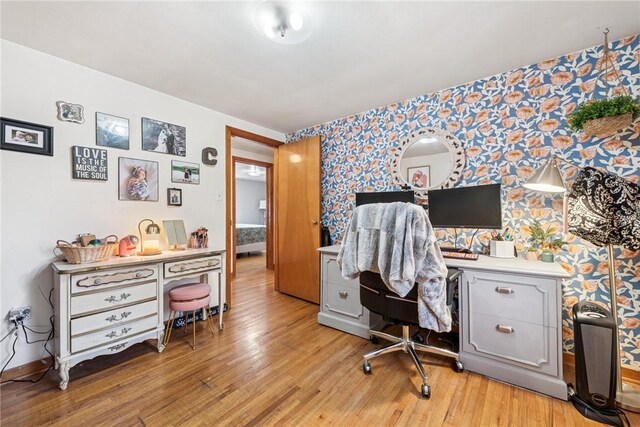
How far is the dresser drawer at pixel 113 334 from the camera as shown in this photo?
1.70 meters

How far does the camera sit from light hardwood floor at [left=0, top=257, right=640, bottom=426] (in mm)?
1452

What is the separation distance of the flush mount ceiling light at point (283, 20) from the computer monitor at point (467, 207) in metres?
1.69

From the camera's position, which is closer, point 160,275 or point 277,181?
point 160,275

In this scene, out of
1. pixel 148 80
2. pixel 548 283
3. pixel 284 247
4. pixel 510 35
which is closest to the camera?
pixel 548 283

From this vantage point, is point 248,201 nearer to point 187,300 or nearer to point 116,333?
point 187,300

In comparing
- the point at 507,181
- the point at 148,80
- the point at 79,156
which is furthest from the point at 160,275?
the point at 507,181

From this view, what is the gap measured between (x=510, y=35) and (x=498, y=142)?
2.62ft

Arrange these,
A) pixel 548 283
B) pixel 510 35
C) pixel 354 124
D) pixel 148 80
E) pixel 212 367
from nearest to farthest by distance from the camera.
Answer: pixel 548 283 → pixel 510 35 → pixel 212 367 → pixel 148 80 → pixel 354 124

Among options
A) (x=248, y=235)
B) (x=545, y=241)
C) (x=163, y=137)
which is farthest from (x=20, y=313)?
(x=248, y=235)

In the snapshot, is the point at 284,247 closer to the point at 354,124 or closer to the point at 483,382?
the point at 354,124

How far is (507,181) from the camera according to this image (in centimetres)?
216

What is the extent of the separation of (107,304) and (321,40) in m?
2.36

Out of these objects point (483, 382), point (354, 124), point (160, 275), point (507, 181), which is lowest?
point (483, 382)

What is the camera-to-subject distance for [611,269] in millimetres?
1557
